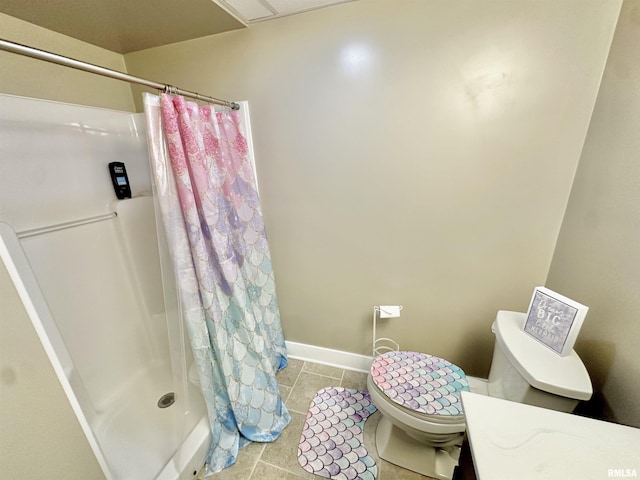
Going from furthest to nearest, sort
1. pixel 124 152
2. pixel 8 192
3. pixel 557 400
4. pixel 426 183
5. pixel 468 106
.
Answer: pixel 124 152 → pixel 426 183 → pixel 468 106 → pixel 8 192 → pixel 557 400

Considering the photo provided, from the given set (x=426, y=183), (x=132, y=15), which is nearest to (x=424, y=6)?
(x=426, y=183)

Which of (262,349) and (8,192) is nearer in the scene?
(8,192)

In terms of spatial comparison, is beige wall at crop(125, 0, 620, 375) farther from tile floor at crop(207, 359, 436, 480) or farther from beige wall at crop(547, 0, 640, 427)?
tile floor at crop(207, 359, 436, 480)

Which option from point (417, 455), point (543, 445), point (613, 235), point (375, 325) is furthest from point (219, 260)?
point (613, 235)

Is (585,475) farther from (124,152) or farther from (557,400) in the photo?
(124,152)

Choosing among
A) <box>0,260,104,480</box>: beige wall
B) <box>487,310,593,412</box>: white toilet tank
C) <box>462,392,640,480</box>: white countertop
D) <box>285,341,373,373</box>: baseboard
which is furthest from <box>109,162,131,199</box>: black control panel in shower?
<box>487,310,593,412</box>: white toilet tank

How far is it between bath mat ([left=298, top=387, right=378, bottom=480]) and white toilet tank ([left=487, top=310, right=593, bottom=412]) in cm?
69

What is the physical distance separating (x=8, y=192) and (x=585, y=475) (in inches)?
79.4

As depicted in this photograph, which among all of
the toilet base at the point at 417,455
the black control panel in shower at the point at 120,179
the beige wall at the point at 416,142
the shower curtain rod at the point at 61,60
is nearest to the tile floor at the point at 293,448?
the toilet base at the point at 417,455

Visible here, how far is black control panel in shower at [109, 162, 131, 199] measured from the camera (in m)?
1.37

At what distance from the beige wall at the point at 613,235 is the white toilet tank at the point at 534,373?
109 mm

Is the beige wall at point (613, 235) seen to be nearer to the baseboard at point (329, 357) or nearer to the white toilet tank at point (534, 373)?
the white toilet tank at point (534, 373)

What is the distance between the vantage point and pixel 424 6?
41.8 inches

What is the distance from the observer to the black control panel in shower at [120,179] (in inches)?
54.0
